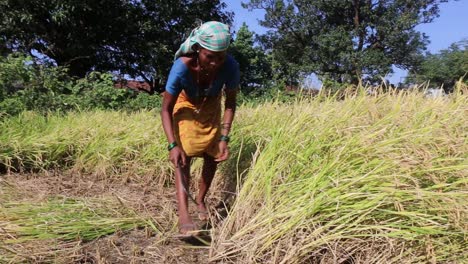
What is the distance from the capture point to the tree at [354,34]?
1678cm

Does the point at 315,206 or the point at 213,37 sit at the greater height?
the point at 213,37

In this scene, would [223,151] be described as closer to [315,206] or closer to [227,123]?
[227,123]

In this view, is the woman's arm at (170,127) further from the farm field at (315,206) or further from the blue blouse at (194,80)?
the farm field at (315,206)

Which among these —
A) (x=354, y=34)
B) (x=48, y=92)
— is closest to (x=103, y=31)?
(x=48, y=92)

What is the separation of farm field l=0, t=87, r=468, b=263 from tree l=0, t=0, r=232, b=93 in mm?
8330

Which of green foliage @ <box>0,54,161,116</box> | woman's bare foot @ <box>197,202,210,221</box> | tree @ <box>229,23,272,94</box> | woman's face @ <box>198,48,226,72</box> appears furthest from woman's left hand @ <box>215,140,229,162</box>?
tree @ <box>229,23,272,94</box>

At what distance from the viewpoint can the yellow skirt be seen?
2803 millimetres

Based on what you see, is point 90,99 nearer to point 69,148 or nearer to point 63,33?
point 69,148

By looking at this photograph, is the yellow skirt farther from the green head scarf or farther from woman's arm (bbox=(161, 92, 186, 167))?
the green head scarf

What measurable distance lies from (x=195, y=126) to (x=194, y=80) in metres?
0.32

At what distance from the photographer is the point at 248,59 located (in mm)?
15961

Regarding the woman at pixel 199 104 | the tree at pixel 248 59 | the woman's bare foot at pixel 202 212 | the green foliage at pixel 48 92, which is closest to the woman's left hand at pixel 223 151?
the woman at pixel 199 104

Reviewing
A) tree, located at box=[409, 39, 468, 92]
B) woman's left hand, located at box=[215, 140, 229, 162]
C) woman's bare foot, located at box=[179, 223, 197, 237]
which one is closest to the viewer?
woman's bare foot, located at box=[179, 223, 197, 237]

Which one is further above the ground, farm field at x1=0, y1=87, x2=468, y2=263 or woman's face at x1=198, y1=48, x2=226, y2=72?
woman's face at x1=198, y1=48, x2=226, y2=72
